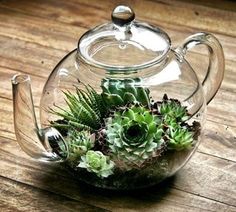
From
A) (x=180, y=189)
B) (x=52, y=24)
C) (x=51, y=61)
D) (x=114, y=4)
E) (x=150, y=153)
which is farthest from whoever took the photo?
(x=114, y=4)

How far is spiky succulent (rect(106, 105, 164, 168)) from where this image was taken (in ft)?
2.93

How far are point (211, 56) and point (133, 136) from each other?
25 cm

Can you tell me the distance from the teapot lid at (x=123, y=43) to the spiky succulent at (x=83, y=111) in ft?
0.19

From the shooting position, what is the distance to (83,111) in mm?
951

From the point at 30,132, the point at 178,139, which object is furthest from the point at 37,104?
the point at 178,139

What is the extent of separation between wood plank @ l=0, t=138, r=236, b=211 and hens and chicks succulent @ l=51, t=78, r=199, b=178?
7 centimetres

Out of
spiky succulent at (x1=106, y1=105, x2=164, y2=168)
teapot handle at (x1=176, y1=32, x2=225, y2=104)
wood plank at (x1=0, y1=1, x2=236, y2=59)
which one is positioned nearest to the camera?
spiky succulent at (x1=106, y1=105, x2=164, y2=168)

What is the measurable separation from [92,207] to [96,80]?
0.68 feet

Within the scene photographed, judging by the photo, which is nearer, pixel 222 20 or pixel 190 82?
pixel 190 82

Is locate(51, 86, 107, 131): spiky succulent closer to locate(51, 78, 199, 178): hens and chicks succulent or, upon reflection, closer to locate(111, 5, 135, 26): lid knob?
locate(51, 78, 199, 178): hens and chicks succulent

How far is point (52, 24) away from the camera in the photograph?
158 cm

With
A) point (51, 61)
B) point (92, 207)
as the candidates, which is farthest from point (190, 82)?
point (51, 61)

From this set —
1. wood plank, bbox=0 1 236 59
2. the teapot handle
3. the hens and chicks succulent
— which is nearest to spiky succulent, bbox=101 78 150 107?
the hens and chicks succulent

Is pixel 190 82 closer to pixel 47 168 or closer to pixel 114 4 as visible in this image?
pixel 47 168
